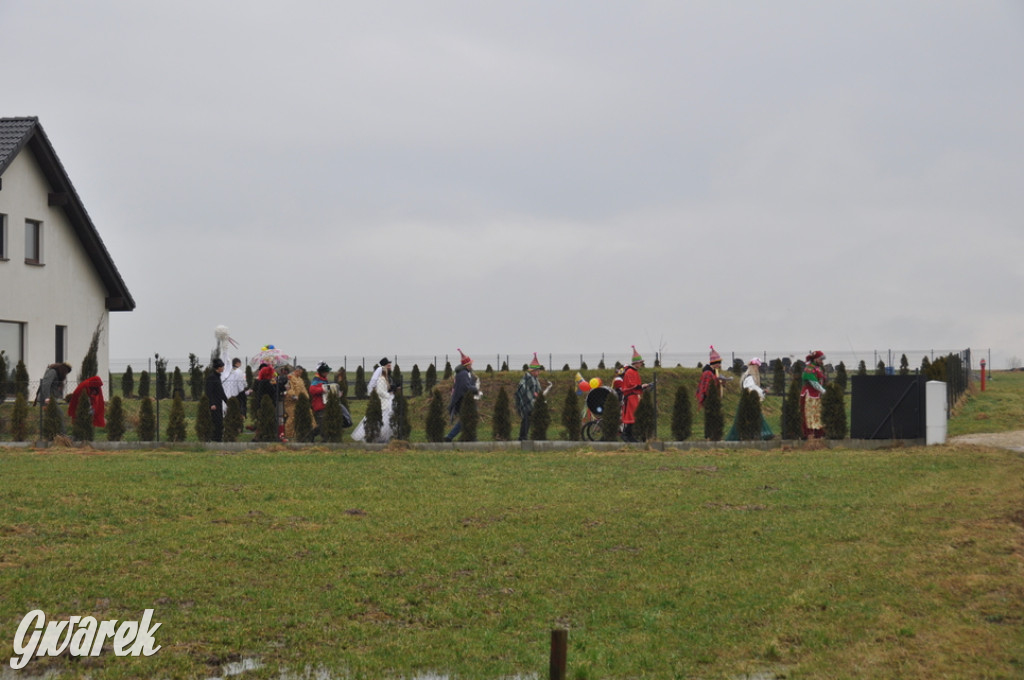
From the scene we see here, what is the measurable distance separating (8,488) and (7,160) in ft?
52.5

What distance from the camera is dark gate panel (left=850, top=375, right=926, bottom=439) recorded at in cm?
2141

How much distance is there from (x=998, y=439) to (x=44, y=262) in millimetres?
23023

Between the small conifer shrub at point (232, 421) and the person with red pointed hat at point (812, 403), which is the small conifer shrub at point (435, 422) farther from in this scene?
the person with red pointed hat at point (812, 403)

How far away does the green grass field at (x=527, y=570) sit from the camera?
284 inches

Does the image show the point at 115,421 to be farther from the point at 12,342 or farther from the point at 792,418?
the point at 792,418

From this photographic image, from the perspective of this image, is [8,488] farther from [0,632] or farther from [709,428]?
[709,428]

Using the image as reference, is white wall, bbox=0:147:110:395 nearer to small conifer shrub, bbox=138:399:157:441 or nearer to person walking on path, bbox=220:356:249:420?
person walking on path, bbox=220:356:249:420

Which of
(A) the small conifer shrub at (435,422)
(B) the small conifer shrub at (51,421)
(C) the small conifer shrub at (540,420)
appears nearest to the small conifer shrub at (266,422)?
(A) the small conifer shrub at (435,422)

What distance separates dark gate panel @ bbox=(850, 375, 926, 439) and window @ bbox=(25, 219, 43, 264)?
813 inches

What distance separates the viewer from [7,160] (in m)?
27.6

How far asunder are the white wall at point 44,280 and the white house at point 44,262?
25 mm

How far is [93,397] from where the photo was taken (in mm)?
22703

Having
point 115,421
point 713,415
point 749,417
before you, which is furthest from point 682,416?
point 115,421

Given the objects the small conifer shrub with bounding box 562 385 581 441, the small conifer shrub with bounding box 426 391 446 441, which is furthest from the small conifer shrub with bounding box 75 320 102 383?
the small conifer shrub with bounding box 562 385 581 441
